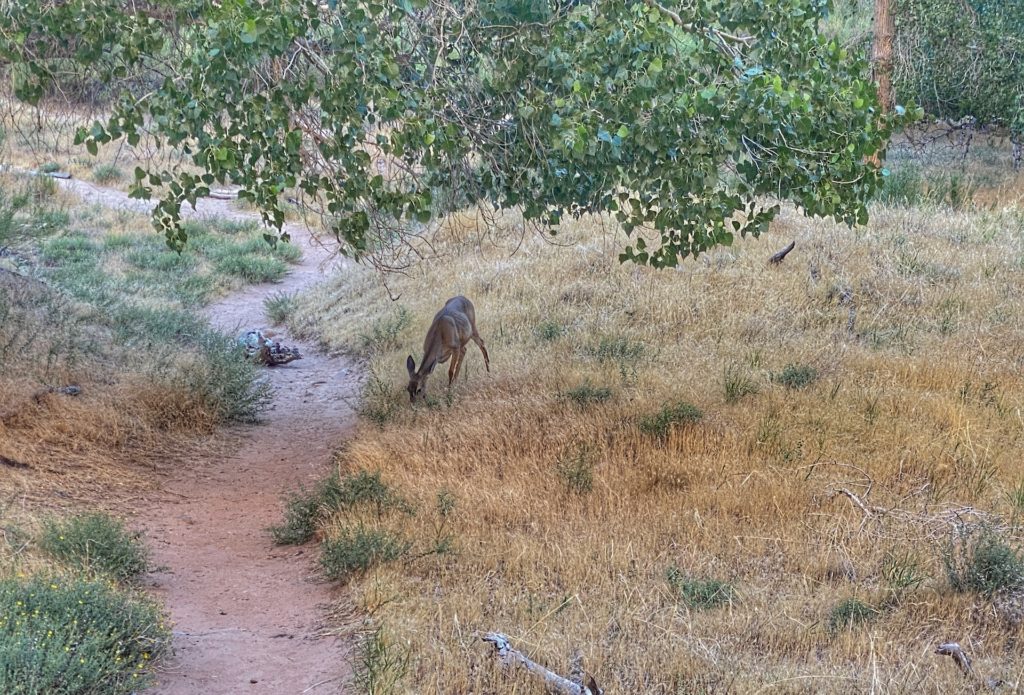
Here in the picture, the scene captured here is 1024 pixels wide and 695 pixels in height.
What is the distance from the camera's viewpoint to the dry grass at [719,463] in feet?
17.0

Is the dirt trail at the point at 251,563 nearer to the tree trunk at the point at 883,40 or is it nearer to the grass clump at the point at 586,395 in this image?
the grass clump at the point at 586,395

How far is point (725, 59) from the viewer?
300 inches

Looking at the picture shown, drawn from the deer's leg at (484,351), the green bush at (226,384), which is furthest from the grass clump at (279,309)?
the deer's leg at (484,351)

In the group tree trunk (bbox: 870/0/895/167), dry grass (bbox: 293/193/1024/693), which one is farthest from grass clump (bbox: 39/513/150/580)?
tree trunk (bbox: 870/0/895/167)

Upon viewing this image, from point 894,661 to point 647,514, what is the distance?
2288 mm

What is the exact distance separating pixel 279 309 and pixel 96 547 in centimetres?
1047

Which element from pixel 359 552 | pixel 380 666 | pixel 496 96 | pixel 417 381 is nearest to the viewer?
pixel 380 666

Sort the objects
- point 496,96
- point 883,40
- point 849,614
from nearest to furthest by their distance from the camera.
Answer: point 849,614
point 496,96
point 883,40

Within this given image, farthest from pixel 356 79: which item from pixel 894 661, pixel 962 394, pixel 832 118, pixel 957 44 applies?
pixel 957 44

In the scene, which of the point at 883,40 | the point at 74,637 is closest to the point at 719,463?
the point at 74,637

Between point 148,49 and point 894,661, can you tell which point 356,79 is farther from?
point 894,661

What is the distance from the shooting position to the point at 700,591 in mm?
5750

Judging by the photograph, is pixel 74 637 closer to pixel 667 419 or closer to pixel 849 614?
pixel 849 614

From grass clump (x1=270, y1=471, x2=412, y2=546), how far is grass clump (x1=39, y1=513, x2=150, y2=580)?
3.70 feet
